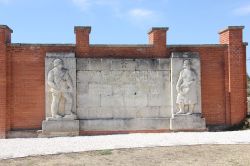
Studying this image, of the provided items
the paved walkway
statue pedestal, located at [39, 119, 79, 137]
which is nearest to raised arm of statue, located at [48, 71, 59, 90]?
statue pedestal, located at [39, 119, 79, 137]

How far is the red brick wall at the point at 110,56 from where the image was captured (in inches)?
655

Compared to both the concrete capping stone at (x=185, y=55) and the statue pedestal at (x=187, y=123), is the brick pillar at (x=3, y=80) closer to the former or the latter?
the statue pedestal at (x=187, y=123)

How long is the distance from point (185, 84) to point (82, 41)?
3917 mm

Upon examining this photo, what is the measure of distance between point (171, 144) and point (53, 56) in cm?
560

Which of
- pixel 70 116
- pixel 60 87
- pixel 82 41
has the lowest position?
pixel 70 116

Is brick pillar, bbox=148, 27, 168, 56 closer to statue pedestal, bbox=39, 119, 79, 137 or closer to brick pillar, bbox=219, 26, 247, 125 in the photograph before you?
brick pillar, bbox=219, 26, 247, 125

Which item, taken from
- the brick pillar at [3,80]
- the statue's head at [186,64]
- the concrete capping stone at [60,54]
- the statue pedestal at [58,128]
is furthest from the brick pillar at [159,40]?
the brick pillar at [3,80]

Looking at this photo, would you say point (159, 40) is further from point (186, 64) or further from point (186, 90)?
point (186, 90)

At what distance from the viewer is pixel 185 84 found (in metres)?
17.1

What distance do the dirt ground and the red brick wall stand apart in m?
5.09

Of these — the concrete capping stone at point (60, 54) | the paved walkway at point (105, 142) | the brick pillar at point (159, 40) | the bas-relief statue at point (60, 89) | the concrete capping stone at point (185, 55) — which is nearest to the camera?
the paved walkway at point (105, 142)

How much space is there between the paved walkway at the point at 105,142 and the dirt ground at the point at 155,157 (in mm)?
710

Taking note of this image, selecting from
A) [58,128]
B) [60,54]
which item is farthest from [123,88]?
[58,128]

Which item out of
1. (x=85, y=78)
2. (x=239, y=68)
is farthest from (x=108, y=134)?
(x=239, y=68)
